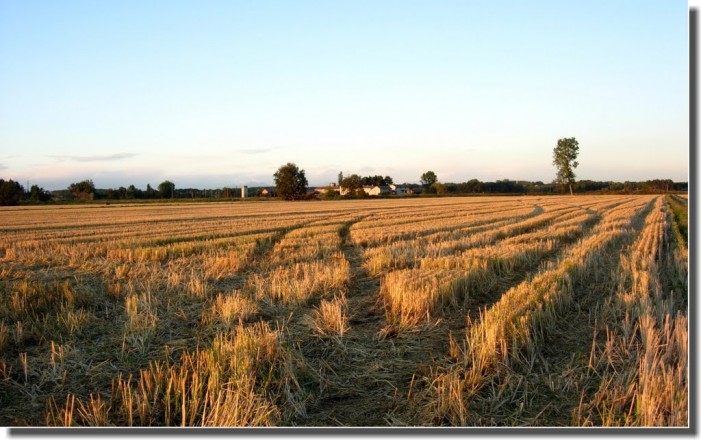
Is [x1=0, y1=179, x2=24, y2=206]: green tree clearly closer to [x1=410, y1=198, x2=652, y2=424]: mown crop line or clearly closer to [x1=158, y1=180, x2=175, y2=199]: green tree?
[x1=158, y1=180, x2=175, y2=199]: green tree

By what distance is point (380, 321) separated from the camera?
6.88 meters

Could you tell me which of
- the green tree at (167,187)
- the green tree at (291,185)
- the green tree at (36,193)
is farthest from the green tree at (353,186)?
the green tree at (36,193)

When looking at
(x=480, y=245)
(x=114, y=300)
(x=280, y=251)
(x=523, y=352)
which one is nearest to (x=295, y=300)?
(x=114, y=300)

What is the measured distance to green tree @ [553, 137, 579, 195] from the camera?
246 inches

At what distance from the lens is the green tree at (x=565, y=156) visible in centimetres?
625

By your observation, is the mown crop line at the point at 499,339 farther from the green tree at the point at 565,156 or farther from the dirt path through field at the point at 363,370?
the green tree at the point at 565,156

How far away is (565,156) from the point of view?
6.93 metres

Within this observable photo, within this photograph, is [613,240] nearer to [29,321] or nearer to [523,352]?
[523,352]

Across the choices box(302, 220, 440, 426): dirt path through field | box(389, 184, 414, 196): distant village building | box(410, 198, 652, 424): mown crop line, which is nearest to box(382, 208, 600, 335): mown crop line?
box(302, 220, 440, 426): dirt path through field

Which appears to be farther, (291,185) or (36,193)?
(291,185)

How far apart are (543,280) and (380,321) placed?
3453 millimetres

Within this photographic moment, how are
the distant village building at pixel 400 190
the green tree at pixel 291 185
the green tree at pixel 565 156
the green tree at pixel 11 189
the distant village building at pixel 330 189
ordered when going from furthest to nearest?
1. the distant village building at pixel 400 190
2. the distant village building at pixel 330 189
3. the green tree at pixel 291 185
4. the green tree at pixel 11 189
5. the green tree at pixel 565 156

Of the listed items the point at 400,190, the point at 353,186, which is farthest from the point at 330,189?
the point at 400,190

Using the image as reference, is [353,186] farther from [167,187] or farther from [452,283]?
[452,283]
